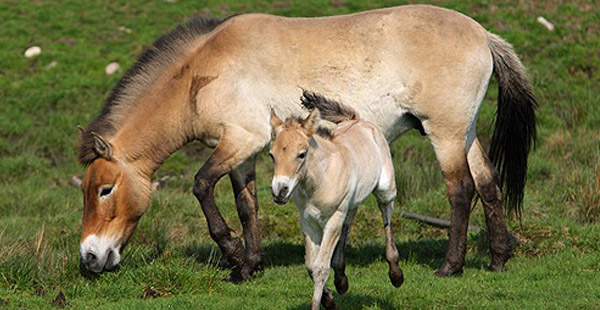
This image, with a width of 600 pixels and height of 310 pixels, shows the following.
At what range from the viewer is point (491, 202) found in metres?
9.48

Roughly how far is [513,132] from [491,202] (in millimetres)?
1017

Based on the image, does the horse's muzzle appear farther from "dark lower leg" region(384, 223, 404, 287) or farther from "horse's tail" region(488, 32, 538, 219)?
"horse's tail" region(488, 32, 538, 219)

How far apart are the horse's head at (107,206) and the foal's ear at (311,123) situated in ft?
10.2

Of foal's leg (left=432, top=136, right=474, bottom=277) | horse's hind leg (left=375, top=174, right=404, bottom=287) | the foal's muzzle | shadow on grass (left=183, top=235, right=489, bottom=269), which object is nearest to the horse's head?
shadow on grass (left=183, top=235, right=489, bottom=269)

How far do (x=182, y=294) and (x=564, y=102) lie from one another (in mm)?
10570

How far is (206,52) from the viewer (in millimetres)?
9359

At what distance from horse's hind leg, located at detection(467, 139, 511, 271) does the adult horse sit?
0.04 feet

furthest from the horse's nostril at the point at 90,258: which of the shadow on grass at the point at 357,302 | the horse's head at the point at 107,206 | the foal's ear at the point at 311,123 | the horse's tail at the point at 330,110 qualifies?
the foal's ear at the point at 311,123

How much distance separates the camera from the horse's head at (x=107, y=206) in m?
8.73

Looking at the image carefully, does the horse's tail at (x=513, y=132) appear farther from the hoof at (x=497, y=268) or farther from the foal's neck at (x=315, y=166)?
the foal's neck at (x=315, y=166)

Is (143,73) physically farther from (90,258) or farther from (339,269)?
(339,269)

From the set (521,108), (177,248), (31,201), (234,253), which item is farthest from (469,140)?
(31,201)

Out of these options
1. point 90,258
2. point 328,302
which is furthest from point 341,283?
point 90,258

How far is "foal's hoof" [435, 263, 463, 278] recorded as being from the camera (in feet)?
29.6
